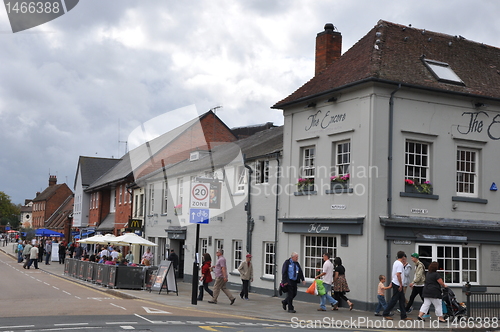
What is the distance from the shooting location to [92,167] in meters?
60.8

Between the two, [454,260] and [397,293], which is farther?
[454,260]

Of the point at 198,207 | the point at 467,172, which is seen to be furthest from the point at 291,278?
the point at 467,172

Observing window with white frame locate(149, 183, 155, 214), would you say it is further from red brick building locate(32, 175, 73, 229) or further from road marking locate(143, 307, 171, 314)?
red brick building locate(32, 175, 73, 229)

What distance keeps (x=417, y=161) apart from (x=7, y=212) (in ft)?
471

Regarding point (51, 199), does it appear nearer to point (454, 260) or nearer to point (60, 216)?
point (60, 216)

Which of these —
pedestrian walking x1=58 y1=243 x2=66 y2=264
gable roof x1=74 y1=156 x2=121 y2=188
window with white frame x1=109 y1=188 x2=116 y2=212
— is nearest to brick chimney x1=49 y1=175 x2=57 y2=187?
gable roof x1=74 y1=156 x2=121 y2=188

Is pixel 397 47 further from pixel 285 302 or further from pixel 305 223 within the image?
pixel 285 302

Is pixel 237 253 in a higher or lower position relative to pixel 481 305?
higher

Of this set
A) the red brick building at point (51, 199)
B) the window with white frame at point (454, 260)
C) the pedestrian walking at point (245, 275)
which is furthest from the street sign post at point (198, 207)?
the red brick building at point (51, 199)

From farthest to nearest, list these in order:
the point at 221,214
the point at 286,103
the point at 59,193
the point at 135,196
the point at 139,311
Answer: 1. the point at 59,193
2. the point at 135,196
3. the point at 221,214
4. the point at 286,103
5. the point at 139,311

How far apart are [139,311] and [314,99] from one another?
959 cm

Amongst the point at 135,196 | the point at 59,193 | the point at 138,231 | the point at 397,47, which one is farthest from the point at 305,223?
the point at 59,193

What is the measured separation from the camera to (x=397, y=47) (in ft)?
66.4

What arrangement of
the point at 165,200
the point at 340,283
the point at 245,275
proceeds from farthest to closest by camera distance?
the point at 165,200 < the point at 245,275 < the point at 340,283
